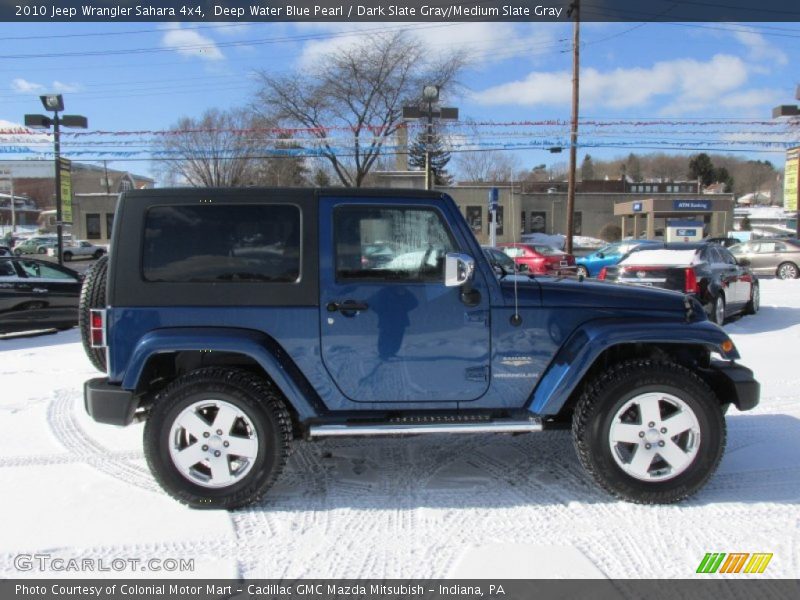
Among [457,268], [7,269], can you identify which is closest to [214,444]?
[457,268]

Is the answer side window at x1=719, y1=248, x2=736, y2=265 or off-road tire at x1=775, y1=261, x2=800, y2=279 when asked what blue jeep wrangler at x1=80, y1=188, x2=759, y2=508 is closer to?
side window at x1=719, y1=248, x2=736, y2=265

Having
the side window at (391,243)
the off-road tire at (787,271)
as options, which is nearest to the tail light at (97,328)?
the side window at (391,243)

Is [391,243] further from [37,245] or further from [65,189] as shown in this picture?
[37,245]

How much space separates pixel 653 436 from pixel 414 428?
1415mm

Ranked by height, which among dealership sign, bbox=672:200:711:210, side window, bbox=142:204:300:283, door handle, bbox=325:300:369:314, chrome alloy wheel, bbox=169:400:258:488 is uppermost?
dealership sign, bbox=672:200:711:210

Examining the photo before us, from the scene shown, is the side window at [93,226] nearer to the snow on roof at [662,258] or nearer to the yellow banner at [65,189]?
the yellow banner at [65,189]

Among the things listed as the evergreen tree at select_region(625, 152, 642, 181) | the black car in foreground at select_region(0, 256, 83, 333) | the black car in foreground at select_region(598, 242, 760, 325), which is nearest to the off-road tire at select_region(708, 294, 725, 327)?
the black car in foreground at select_region(598, 242, 760, 325)

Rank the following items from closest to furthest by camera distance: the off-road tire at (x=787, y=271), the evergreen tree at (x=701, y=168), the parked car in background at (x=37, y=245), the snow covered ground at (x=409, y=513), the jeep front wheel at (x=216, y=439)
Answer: the snow covered ground at (x=409, y=513)
the jeep front wheel at (x=216, y=439)
the off-road tire at (x=787, y=271)
the parked car in background at (x=37, y=245)
the evergreen tree at (x=701, y=168)

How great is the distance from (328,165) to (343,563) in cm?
2731

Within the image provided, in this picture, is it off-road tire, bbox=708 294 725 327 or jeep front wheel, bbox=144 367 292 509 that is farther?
off-road tire, bbox=708 294 725 327

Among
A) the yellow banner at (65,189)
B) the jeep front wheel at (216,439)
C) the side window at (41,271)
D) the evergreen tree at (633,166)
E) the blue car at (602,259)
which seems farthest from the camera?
the evergreen tree at (633,166)

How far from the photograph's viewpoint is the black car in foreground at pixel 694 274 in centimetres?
936

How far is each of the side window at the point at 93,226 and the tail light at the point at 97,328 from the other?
55081 millimetres

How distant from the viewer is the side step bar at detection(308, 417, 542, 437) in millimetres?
3400
